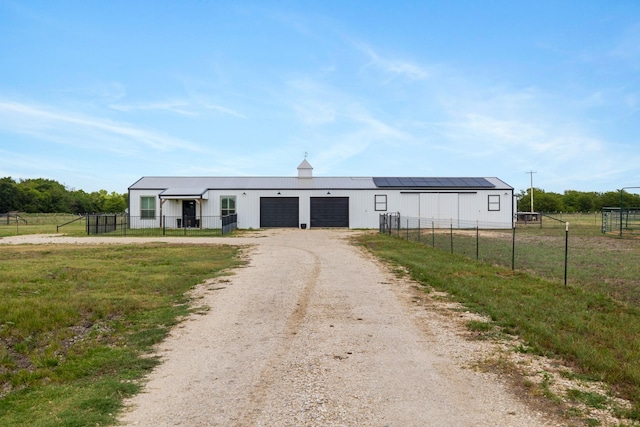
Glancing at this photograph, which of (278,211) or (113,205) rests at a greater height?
(113,205)

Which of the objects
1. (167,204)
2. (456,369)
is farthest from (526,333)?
(167,204)

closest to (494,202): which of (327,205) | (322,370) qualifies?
(327,205)

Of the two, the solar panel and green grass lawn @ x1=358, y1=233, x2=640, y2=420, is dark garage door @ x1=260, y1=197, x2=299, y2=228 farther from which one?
green grass lawn @ x1=358, y1=233, x2=640, y2=420

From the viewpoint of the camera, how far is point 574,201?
11581 cm

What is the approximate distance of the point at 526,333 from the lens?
6660 millimetres

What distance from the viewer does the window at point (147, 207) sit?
36.8 meters

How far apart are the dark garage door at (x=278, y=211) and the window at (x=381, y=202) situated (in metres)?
5.98

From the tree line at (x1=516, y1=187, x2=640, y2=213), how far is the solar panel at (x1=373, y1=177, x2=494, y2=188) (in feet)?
219

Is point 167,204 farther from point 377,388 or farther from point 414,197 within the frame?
point 377,388

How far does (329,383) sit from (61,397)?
2530 millimetres

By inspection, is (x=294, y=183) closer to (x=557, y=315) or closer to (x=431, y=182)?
(x=431, y=182)

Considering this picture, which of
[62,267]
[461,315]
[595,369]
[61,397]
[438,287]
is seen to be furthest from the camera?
[62,267]

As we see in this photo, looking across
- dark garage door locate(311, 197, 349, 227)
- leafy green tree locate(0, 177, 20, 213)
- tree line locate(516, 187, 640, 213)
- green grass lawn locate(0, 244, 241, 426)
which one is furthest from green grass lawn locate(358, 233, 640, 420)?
tree line locate(516, 187, 640, 213)

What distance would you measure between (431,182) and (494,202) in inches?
193
